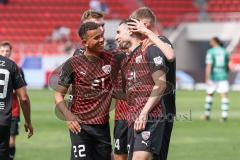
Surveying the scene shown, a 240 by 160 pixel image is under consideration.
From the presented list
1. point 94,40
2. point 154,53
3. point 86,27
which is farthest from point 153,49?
point 86,27

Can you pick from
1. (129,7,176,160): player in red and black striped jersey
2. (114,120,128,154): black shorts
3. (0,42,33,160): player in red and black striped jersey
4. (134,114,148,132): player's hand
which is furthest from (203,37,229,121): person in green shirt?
(134,114,148,132): player's hand

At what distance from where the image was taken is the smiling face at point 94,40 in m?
8.84

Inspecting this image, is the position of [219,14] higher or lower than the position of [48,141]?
higher

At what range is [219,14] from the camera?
1623 inches

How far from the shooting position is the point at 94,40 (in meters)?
8.86

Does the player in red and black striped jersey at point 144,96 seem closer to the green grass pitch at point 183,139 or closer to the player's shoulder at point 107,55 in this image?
the player's shoulder at point 107,55

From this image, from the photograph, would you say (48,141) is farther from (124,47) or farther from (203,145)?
(124,47)

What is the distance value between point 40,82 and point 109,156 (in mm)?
27639

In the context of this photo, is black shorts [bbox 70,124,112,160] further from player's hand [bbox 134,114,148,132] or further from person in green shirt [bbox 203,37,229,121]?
person in green shirt [bbox 203,37,229,121]

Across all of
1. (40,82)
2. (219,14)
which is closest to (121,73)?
(40,82)

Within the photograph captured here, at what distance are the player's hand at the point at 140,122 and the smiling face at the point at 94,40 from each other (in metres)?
0.97

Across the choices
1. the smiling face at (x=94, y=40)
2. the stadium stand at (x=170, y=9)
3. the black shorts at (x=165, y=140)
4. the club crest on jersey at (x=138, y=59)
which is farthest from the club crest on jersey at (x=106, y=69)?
the stadium stand at (x=170, y=9)

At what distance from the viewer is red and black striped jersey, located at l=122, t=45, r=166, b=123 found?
333 inches

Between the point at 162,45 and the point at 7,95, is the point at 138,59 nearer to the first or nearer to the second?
the point at 162,45
